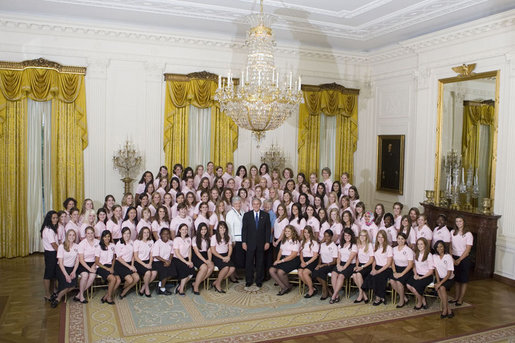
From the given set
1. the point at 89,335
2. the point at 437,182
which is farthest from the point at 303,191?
the point at 89,335

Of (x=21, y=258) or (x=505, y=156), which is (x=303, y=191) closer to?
(x=505, y=156)

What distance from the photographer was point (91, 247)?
23.9ft

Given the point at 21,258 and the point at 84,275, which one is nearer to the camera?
the point at 84,275

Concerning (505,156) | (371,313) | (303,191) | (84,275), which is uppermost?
(505,156)

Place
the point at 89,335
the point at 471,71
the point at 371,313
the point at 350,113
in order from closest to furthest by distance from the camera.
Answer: the point at 89,335
the point at 371,313
the point at 471,71
the point at 350,113

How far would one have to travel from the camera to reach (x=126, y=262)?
7.46m

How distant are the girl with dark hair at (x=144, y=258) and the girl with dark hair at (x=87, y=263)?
0.66m

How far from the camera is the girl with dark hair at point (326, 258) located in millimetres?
7621

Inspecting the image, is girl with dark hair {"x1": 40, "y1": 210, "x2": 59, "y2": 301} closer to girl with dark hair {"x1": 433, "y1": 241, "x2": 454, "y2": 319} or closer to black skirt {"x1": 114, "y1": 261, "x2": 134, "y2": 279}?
black skirt {"x1": 114, "y1": 261, "x2": 134, "y2": 279}

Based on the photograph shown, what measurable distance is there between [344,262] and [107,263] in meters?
3.95

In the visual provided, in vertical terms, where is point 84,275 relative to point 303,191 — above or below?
below

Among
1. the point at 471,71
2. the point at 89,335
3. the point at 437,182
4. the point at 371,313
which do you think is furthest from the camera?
the point at 437,182

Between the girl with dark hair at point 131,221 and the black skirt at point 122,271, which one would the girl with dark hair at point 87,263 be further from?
the girl with dark hair at point 131,221

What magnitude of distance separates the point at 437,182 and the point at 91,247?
7.31m
